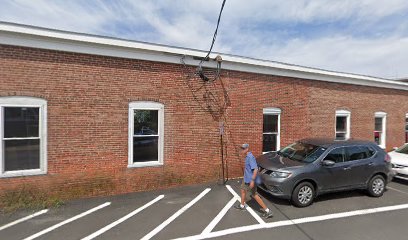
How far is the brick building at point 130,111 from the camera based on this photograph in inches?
255

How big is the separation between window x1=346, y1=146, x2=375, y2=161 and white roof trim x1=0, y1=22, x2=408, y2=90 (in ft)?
12.4

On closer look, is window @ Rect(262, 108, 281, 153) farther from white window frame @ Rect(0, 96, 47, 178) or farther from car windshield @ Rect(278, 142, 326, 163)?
white window frame @ Rect(0, 96, 47, 178)

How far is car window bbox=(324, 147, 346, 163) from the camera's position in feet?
23.3

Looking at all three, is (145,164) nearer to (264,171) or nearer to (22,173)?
(22,173)

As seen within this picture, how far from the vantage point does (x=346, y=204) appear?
6945 millimetres

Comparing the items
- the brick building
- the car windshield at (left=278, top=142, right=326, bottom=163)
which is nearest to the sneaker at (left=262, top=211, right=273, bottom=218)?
the car windshield at (left=278, top=142, right=326, bottom=163)

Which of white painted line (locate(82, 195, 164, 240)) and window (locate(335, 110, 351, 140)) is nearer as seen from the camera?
white painted line (locate(82, 195, 164, 240))

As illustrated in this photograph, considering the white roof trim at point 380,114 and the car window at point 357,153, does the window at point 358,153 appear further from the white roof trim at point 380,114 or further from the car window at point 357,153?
the white roof trim at point 380,114

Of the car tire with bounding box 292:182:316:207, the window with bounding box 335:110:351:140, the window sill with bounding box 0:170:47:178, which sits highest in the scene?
the window with bounding box 335:110:351:140

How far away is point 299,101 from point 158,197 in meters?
6.63

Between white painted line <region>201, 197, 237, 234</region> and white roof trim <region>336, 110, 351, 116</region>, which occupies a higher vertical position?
white roof trim <region>336, 110, 351, 116</region>

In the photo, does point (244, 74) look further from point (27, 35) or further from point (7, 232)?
point (7, 232)

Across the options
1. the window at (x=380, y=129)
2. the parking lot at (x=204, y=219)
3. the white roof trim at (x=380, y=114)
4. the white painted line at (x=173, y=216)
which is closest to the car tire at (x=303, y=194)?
the parking lot at (x=204, y=219)

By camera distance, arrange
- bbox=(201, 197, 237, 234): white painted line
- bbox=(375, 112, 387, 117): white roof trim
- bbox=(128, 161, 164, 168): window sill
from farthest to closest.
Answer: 1. bbox=(375, 112, 387, 117): white roof trim
2. bbox=(128, 161, 164, 168): window sill
3. bbox=(201, 197, 237, 234): white painted line
